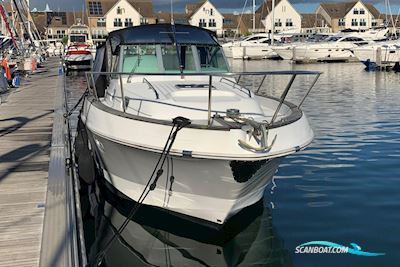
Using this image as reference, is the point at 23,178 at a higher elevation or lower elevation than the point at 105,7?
lower

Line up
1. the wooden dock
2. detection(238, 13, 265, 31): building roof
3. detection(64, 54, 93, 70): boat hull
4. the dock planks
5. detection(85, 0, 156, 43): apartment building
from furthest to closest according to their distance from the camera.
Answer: detection(238, 13, 265, 31): building roof < detection(85, 0, 156, 43): apartment building < detection(64, 54, 93, 70): boat hull < the dock planks < the wooden dock

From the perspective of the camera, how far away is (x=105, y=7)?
9175 centimetres

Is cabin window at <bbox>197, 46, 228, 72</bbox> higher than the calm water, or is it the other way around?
cabin window at <bbox>197, 46, 228, 72</bbox>

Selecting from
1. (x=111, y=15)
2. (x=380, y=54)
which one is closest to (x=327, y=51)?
(x=380, y=54)

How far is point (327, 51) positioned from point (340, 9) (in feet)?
214

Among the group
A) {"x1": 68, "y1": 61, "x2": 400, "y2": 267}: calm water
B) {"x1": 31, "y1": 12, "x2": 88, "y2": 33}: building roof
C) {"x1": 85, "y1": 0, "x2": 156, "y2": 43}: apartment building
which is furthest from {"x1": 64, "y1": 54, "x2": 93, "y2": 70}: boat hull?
{"x1": 31, "y1": 12, "x2": 88, "y2": 33}: building roof

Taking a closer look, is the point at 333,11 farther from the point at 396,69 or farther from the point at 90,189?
the point at 90,189

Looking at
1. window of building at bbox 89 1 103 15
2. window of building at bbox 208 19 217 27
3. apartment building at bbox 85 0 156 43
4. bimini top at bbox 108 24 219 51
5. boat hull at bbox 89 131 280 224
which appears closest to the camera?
boat hull at bbox 89 131 280 224

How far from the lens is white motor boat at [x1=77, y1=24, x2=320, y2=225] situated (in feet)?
18.6

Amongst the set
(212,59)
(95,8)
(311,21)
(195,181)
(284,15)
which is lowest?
(195,181)

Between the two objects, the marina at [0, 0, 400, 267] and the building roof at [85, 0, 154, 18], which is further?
the building roof at [85, 0, 154, 18]

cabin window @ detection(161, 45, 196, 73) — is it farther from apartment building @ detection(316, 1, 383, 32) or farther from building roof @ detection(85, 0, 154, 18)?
apartment building @ detection(316, 1, 383, 32)
